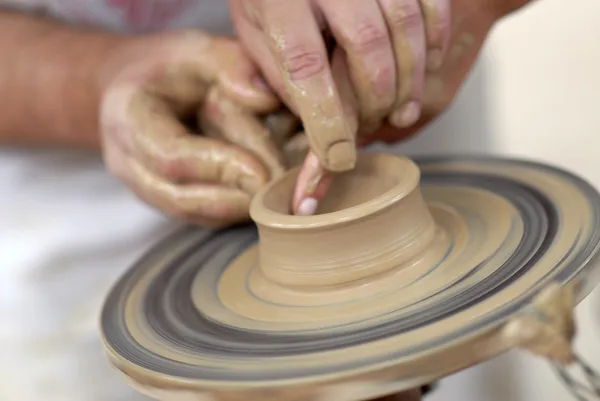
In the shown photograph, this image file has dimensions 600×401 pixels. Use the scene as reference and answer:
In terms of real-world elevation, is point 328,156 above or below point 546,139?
above

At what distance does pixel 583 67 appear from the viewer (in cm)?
181

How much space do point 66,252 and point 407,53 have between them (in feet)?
2.37

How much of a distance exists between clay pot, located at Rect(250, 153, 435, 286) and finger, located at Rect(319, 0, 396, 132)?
11 centimetres

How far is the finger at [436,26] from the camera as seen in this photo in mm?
830

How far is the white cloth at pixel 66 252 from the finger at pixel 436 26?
0.55 meters

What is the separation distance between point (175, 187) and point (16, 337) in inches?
17.8

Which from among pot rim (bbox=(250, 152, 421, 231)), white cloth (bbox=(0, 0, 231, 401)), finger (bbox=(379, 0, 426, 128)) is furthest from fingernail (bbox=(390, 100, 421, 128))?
white cloth (bbox=(0, 0, 231, 401))

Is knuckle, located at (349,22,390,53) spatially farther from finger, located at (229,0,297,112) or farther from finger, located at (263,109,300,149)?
finger, located at (263,109,300,149)

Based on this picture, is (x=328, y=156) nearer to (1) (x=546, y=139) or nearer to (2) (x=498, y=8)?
(2) (x=498, y=8)

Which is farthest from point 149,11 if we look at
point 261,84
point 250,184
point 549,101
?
point 549,101

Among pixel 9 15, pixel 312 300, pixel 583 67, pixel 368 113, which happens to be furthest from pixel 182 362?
pixel 583 67

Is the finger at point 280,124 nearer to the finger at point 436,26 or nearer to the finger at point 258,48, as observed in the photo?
the finger at point 258,48

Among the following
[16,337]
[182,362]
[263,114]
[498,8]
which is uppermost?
[498,8]

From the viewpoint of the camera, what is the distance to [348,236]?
76 cm
